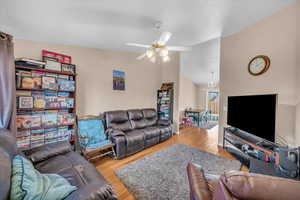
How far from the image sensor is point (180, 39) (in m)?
2.84

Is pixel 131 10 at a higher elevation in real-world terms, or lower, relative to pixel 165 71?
higher

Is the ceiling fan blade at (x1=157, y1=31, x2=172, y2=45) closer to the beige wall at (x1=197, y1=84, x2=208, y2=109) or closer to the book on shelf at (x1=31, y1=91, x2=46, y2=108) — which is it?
the book on shelf at (x1=31, y1=91, x2=46, y2=108)

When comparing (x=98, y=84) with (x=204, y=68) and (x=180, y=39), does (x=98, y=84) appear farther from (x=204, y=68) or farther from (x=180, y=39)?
(x=204, y=68)

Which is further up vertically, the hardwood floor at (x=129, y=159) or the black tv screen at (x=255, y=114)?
the black tv screen at (x=255, y=114)

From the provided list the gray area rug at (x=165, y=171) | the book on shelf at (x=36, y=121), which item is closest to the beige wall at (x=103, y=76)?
the book on shelf at (x=36, y=121)

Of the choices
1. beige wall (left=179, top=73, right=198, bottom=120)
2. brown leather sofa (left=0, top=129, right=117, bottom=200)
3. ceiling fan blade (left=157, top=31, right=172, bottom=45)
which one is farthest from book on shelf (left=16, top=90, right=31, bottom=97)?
beige wall (left=179, top=73, right=198, bottom=120)

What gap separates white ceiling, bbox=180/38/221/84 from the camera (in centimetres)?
374

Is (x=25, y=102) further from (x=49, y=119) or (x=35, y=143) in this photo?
(x=35, y=143)

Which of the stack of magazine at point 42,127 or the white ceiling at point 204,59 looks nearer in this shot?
the stack of magazine at point 42,127

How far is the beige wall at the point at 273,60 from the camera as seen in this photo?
6.40 ft

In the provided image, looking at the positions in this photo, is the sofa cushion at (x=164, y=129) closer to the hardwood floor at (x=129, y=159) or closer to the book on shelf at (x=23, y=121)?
the hardwood floor at (x=129, y=159)

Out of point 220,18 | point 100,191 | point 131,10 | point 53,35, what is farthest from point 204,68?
point 100,191

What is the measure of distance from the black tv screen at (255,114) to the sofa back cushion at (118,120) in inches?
102

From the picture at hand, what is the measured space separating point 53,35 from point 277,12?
4179 millimetres
